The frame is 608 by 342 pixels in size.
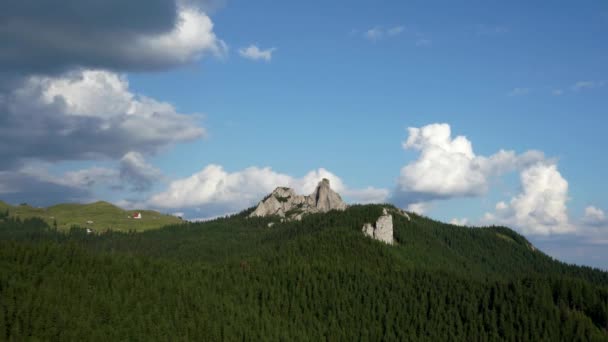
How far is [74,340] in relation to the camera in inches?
7869

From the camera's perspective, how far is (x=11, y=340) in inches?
7515

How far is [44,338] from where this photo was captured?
655 ft

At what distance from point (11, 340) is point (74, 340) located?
1916 cm

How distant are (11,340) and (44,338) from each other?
11138mm

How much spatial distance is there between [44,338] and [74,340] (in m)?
9.94
